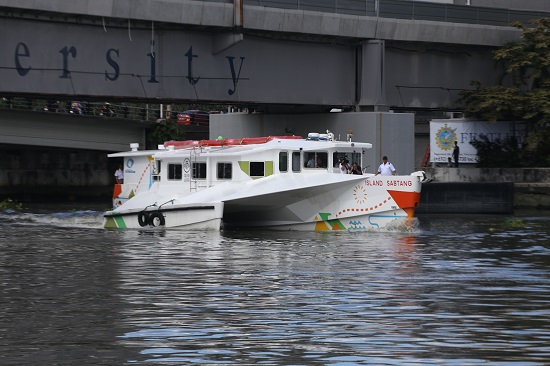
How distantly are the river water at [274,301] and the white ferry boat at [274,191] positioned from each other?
3.01 meters

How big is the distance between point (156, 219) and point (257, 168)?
3.75 m

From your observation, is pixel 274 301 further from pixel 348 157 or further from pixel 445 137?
pixel 445 137

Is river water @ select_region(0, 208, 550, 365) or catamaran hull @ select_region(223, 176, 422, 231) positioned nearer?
river water @ select_region(0, 208, 550, 365)

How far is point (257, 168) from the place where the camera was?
36812 mm

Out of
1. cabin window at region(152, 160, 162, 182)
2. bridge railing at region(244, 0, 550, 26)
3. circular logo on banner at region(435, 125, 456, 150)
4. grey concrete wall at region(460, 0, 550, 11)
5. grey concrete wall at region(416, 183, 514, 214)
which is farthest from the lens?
grey concrete wall at region(460, 0, 550, 11)

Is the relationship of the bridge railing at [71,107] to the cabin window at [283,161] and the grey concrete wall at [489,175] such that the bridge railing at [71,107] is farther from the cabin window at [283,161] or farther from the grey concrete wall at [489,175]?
the cabin window at [283,161]

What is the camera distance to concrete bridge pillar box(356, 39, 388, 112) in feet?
152

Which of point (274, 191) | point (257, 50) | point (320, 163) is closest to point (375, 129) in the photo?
point (257, 50)

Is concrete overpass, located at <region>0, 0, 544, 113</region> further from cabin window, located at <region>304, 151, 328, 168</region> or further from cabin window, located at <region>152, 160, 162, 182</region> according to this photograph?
cabin window, located at <region>304, 151, 328, 168</region>

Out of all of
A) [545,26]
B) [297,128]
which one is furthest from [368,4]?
[545,26]

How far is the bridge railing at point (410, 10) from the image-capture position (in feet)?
147

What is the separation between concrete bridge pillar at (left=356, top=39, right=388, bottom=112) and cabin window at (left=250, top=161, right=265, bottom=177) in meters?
11.1

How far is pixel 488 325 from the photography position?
54.6 ft

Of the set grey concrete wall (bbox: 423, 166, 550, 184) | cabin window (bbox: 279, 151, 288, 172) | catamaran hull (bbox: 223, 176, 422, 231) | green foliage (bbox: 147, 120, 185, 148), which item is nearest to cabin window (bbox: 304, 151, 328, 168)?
cabin window (bbox: 279, 151, 288, 172)
